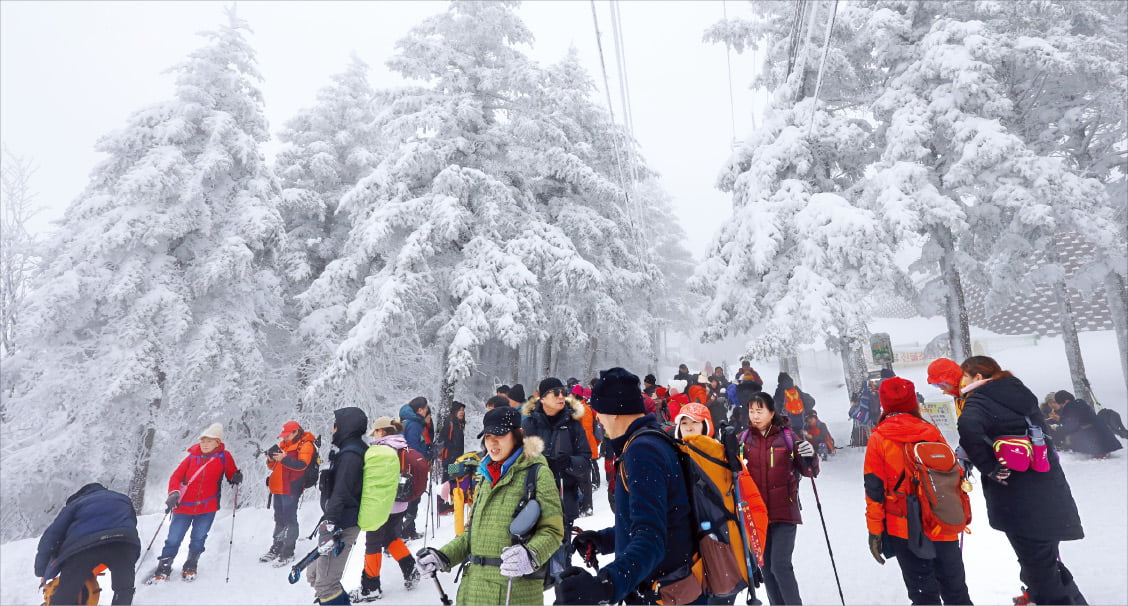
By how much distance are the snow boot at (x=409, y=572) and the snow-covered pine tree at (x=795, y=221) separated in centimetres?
794

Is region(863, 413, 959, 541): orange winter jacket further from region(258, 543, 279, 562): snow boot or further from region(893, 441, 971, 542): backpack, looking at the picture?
region(258, 543, 279, 562): snow boot

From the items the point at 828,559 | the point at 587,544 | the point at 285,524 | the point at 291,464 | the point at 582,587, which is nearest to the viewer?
the point at 582,587

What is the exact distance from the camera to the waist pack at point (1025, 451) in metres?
3.87

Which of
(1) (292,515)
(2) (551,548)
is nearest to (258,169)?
(1) (292,515)

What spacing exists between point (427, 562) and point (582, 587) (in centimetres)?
132

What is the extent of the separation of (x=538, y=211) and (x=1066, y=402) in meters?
13.1

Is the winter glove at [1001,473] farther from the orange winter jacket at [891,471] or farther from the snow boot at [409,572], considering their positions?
the snow boot at [409,572]

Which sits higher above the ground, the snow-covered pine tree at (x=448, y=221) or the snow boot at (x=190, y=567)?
the snow-covered pine tree at (x=448, y=221)

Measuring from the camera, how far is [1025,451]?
3.87 meters

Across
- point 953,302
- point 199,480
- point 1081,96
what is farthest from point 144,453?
point 1081,96

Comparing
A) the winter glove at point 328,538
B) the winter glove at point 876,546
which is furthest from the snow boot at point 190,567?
the winter glove at point 876,546

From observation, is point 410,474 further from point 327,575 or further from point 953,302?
point 953,302

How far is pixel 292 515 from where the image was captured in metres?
8.12

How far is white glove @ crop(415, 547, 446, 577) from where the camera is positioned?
2.89 meters
